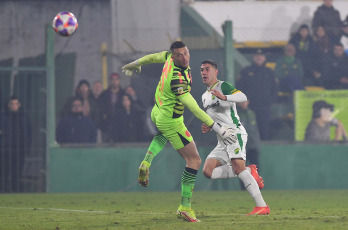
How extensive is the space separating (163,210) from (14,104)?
609 cm

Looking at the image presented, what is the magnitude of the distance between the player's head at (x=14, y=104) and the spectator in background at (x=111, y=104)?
1.74 m

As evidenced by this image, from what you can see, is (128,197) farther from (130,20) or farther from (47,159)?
(130,20)

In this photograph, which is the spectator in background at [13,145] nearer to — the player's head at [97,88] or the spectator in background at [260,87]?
the player's head at [97,88]

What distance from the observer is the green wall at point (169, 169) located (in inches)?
687

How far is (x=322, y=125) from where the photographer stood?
1742cm

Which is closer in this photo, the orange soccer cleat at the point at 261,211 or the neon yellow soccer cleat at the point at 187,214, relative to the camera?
the neon yellow soccer cleat at the point at 187,214

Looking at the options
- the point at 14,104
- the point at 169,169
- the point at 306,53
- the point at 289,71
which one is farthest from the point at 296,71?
the point at 14,104

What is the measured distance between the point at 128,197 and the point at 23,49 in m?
4.62

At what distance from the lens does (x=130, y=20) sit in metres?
19.0

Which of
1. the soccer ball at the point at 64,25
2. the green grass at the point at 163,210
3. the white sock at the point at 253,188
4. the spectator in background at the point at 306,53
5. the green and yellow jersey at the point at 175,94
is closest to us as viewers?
the green grass at the point at 163,210

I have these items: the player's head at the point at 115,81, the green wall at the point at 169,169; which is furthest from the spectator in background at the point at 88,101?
the green wall at the point at 169,169

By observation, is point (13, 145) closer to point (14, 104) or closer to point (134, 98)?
point (14, 104)

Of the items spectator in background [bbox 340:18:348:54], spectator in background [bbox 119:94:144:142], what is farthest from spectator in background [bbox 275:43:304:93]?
spectator in background [bbox 119:94:144:142]

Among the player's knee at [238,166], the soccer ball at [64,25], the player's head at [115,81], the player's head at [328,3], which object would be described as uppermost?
the player's head at [328,3]
